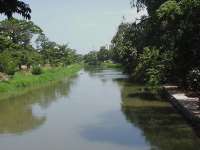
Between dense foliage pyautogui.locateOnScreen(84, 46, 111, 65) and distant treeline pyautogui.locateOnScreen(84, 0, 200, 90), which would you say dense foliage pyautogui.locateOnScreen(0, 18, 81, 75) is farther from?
dense foliage pyautogui.locateOnScreen(84, 46, 111, 65)

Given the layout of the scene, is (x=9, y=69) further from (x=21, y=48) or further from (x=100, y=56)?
(x=100, y=56)

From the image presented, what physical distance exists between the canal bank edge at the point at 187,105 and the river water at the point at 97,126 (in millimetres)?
319

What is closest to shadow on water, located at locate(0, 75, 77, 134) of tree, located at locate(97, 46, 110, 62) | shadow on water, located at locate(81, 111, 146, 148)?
shadow on water, located at locate(81, 111, 146, 148)

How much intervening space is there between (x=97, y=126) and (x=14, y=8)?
42.5ft

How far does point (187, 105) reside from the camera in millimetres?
21172

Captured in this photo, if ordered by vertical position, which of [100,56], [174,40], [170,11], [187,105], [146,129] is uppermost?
[170,11]

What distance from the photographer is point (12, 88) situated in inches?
1609

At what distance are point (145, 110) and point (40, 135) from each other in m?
7.14

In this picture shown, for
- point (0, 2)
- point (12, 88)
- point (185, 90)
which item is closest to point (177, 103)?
point (185, 90)

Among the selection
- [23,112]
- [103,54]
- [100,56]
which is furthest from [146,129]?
[100,56]

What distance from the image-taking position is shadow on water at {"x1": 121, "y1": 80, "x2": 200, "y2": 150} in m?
15.7

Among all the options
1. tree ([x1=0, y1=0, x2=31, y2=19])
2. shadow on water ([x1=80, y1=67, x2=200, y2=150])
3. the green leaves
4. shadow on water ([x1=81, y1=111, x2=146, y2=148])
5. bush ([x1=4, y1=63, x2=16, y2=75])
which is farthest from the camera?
bush ([x1=4, y1=63, x2=16, y2=75])

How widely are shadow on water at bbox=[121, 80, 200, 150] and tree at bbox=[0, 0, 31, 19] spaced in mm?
8655

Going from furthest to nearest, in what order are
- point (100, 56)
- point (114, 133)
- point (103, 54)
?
point (100, 56) → point (103, 54) → point (114, 133)
